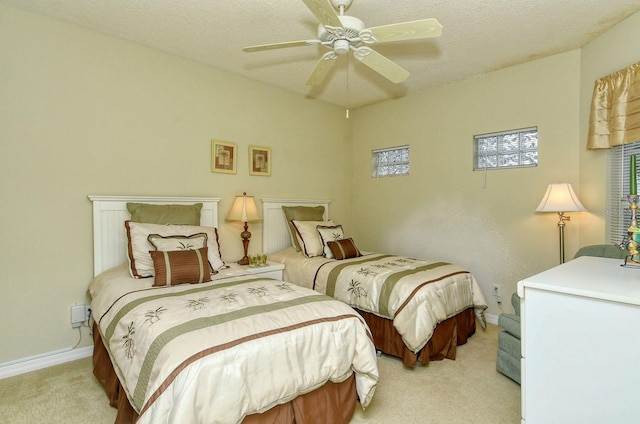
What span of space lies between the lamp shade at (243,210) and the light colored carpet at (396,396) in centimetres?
173

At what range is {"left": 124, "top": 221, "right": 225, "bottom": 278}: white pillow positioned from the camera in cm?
247

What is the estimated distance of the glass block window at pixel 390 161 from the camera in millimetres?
4441

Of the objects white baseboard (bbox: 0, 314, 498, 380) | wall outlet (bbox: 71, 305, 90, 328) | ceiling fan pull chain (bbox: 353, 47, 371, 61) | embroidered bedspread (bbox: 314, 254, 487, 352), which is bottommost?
white baseboard (bbox: 0, 314, 498, 380)

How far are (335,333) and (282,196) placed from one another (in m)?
2.58

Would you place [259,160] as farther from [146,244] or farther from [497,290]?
[497,290]

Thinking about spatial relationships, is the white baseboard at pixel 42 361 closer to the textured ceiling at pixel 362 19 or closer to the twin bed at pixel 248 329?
the twin bed at pixel 248 329

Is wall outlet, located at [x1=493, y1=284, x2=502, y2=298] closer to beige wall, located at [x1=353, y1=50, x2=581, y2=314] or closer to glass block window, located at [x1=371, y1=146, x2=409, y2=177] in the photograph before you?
beige wall, located at [x1=353, y1=50, x2=581, y2=314]

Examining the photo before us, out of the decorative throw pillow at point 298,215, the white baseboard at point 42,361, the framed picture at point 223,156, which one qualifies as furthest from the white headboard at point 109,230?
the decorative throw pillow at point 298,215

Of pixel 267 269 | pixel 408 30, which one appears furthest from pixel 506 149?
pixel 267 269

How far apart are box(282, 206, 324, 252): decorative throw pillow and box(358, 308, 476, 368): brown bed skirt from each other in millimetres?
1316

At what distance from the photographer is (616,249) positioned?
2.29 meters

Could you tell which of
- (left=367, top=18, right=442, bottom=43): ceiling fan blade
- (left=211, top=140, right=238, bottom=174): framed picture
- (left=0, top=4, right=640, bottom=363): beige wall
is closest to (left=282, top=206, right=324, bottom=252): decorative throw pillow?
(left=0, top=4, right=640, bottom=363): beige wall

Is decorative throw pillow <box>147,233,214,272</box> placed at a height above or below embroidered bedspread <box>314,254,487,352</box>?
above

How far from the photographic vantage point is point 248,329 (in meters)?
1.58
